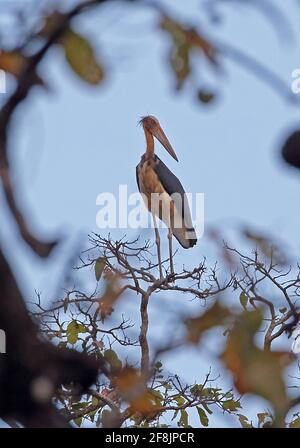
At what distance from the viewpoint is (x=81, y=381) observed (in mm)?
910

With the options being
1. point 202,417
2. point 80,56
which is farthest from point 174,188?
point 80,56

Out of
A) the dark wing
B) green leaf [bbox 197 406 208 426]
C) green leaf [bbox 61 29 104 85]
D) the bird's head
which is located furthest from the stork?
green leaf [bbox 61 29 104 85]

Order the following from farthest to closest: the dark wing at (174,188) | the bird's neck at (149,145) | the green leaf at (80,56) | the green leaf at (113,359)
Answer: the bird's neck at (149,145) < the dark wing at (174,188) < the green leaf at (113,359) < the green leaf at (80,56)

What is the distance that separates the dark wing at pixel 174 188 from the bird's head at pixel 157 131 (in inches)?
9.6

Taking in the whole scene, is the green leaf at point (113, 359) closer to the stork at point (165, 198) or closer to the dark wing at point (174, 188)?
the stork at point (165, 198)

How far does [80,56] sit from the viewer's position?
0.89 metres

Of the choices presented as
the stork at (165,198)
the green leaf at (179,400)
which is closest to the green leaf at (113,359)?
the green leaf at (179,400)

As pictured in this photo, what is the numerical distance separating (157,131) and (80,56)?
7587 millimetres

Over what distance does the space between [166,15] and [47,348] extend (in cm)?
33

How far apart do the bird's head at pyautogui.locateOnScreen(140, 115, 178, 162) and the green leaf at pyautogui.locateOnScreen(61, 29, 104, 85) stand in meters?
7.48

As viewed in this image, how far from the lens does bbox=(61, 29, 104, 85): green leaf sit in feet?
2.88

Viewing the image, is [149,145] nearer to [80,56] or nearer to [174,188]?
[174,188]

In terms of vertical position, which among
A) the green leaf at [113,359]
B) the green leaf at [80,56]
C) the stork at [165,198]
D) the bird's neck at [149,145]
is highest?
the bird's neck at [149,145]

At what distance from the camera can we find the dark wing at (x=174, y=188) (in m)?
7.88
